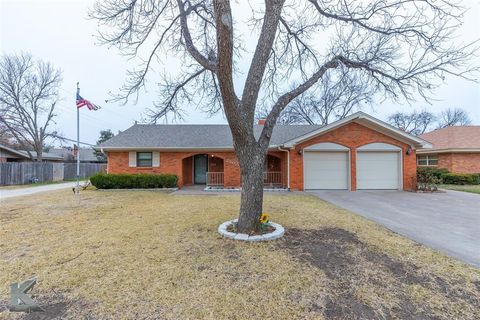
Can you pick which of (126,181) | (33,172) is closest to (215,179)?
(126,181)

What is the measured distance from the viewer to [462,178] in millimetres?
15812

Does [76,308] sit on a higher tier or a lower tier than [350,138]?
lower

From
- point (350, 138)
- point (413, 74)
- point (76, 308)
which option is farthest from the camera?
point (350, 138)

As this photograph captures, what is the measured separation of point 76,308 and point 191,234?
2679 millimetres

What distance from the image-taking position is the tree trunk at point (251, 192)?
5066mm

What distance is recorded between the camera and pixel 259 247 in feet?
14.6

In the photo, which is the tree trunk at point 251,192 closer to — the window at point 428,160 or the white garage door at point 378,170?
the white garage door at point 378,170

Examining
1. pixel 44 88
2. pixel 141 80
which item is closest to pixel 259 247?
pixel 141 80

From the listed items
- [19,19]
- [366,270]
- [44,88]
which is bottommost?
[366,270]

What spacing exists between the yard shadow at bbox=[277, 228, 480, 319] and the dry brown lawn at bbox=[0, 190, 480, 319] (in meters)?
0.02

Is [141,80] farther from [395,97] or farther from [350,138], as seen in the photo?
[350,138]

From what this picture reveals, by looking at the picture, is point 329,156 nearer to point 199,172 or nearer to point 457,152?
point 199,172

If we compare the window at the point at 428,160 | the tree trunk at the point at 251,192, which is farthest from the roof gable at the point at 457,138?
the tree trunk at the point at 251,192

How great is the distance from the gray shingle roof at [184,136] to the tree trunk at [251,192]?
910 cm
